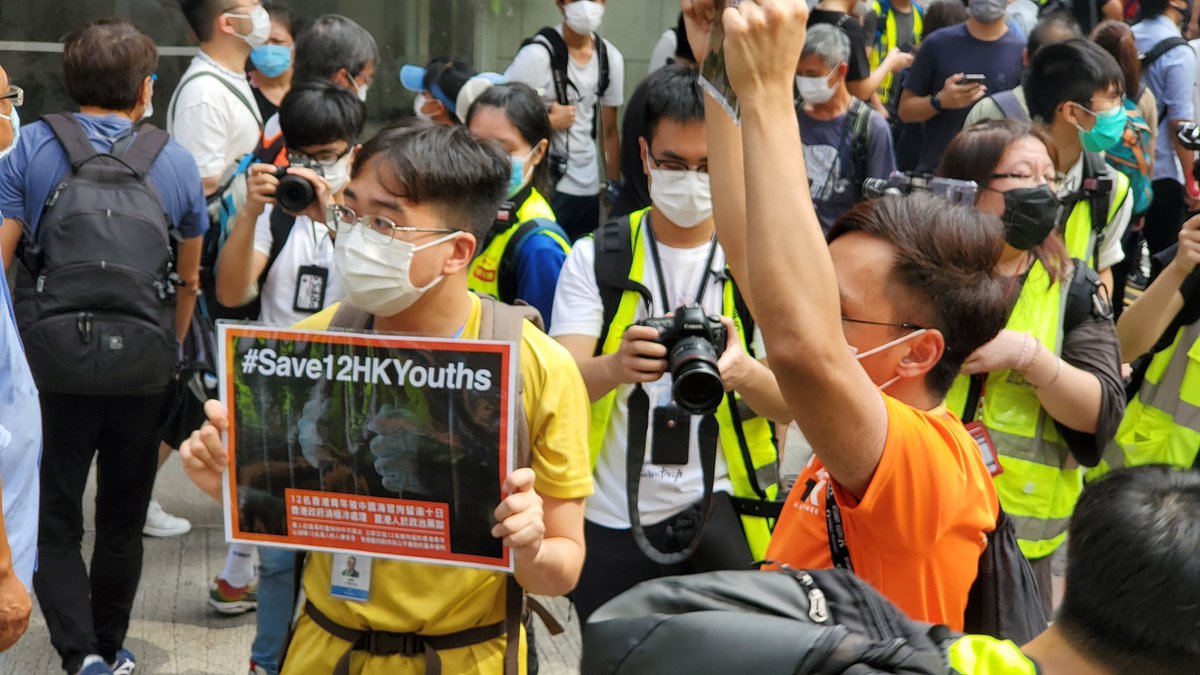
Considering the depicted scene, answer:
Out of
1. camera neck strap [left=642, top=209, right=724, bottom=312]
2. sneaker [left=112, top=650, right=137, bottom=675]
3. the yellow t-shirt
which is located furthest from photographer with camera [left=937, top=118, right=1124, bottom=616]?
sneaker [left=112, top=650, right=137, bottom=675]

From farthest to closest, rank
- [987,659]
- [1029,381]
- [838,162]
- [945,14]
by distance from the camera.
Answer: [945,14]
[838,162]
[1029,381]
[987,659]

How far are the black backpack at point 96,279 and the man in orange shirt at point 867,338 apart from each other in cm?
235

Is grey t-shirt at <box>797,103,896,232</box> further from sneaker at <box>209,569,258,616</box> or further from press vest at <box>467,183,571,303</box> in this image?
sneaker at <box>209,569,258,616</box>

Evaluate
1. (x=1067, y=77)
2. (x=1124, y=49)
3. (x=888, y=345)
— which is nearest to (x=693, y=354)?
(x=888, y=345)

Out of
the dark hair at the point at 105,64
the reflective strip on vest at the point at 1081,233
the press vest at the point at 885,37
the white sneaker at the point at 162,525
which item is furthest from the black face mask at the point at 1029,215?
the press vest at the point at 885,37

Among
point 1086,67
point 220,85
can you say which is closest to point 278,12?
point 220,85

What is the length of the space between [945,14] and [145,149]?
6.36 meters

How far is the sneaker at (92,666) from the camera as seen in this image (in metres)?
4.40

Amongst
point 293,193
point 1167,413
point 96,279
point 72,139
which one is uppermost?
point 72,139

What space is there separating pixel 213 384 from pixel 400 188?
2.57 m

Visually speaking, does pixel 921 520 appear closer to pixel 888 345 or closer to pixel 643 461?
pixel 888 345

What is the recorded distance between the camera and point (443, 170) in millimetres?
2742

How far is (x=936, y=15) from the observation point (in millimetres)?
9328

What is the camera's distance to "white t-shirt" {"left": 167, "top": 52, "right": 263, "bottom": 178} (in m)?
5.52
